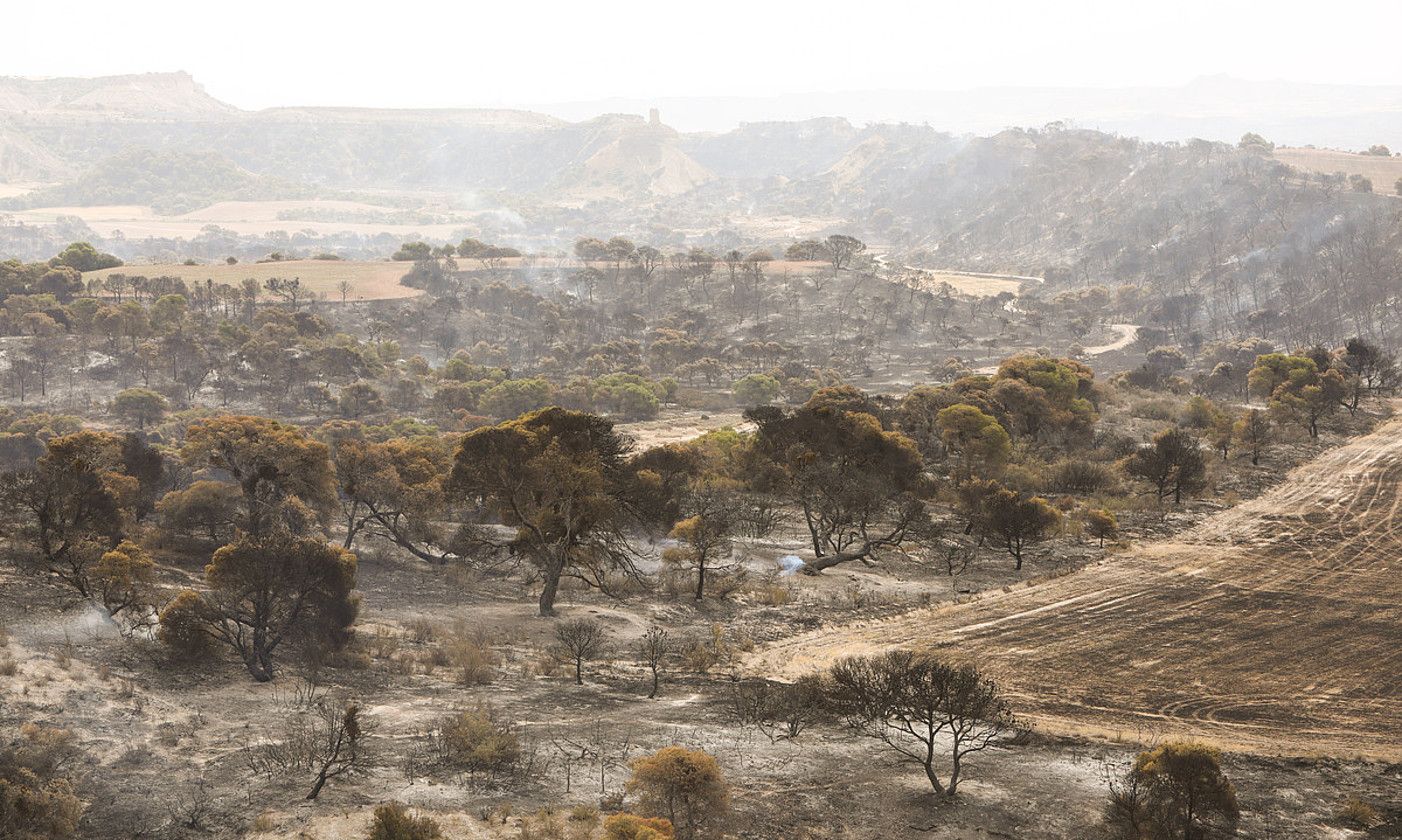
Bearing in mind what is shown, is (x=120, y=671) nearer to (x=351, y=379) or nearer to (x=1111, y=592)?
(x=1111, y=592)

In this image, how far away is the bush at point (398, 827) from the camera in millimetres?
20344

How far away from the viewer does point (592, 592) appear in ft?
147

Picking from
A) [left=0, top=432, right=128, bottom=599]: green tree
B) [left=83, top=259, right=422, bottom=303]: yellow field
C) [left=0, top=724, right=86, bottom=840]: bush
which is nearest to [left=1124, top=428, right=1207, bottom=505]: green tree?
[left=0, top=432, right=128, bottom=599]: green tree

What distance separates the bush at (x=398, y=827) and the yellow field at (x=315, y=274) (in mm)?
140154

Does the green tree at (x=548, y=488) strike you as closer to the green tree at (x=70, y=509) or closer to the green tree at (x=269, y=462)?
the green tree at (x=269, y=462)

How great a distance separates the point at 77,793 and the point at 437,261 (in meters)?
170

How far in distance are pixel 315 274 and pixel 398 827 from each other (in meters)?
160

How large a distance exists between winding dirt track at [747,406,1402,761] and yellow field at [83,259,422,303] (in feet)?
422

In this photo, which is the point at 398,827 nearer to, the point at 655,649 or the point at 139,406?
the point at 655,649

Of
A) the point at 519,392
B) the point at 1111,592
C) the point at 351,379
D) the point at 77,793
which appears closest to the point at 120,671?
the point at 77,793

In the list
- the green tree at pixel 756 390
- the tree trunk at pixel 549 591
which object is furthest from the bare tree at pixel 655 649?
the green tree at pixel 756 390

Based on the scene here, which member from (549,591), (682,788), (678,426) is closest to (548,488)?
(549,591)

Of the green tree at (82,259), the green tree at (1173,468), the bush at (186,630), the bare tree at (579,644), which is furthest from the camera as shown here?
the green tree at (82,259)

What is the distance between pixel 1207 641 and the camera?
3900cm
